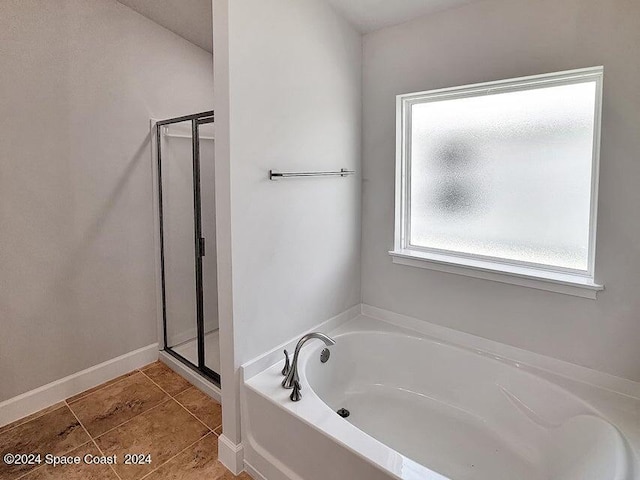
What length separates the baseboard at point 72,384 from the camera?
6.98ft

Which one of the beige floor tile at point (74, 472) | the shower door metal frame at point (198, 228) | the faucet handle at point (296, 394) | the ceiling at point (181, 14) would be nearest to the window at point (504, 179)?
the faucet handle at point (296, 394)

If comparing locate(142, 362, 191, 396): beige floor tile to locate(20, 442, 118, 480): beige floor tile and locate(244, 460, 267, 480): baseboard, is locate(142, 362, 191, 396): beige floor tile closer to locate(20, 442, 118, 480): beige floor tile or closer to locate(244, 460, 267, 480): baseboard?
locate(20, 442, 118, 480): beige floor tile

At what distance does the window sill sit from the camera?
1797 mm

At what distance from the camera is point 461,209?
89.8 inches

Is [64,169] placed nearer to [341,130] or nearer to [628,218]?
[341,130]

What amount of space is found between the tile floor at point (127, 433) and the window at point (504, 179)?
159 centimetres

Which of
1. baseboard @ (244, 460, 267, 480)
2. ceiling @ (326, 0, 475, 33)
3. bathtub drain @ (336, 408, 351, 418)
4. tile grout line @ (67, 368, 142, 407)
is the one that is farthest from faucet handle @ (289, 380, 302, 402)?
ceiling @ (326, 0, 475, 33)

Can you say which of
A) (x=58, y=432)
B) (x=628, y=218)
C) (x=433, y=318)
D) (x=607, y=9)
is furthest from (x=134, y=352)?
(x=607, y=9)

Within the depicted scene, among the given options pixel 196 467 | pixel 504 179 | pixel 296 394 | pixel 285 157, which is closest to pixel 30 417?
pixel 196 467

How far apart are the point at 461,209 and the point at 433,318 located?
71 centimetres

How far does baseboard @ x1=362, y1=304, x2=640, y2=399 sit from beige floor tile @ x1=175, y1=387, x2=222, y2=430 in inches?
45.9

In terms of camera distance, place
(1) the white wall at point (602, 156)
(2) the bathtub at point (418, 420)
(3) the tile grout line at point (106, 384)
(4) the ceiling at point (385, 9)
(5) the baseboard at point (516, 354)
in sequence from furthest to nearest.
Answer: (3) the tile grout line at point (106, 384) < (4) the ceiling at point (385, 9) < (5) the baseboard at point (516, 354) < (1) the white wall at point (602, 156) < (2) the bathtub at point (418, 420)

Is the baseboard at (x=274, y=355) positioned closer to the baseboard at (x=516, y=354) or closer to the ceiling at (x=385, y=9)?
the baseboard at (x=516, y=354)

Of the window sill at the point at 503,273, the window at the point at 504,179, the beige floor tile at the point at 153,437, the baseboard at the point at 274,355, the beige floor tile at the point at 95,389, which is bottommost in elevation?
the beige floor tile at the point at 153,437
